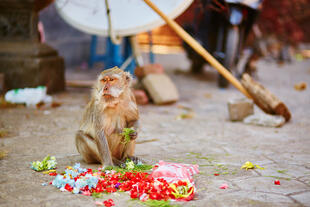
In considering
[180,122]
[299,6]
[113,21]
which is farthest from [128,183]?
[299,6]

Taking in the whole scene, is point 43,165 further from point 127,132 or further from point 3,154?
point 127,132

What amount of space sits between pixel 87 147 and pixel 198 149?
116 cm

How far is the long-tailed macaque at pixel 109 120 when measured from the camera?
2725 mm

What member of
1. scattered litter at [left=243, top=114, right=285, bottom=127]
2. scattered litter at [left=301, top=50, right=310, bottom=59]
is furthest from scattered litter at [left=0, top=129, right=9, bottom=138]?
scattered litter at [left=301, top=50, right=310, bottom=59]

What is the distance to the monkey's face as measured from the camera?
8.79 ft

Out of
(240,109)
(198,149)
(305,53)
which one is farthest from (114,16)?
Result: (305,53)

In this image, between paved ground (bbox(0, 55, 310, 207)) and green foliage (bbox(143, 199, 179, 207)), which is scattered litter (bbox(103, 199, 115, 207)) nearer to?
paved ground (bbox(0, 55, 310, 207))

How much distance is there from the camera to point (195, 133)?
4.27m

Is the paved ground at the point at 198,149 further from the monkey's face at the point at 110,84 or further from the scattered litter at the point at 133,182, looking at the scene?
the monkey's face at the point at 110,84

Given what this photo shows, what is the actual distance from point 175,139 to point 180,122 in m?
0.82

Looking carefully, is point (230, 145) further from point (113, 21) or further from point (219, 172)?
point (113, 21)

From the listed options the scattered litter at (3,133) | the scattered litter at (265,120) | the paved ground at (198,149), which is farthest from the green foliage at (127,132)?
the scattered litter at (265,120)

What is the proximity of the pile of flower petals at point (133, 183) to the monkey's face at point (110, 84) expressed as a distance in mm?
563

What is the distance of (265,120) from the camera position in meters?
4.64
